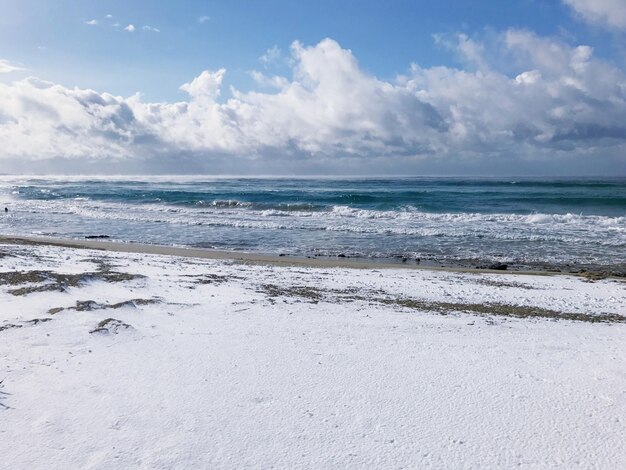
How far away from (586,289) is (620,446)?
26.9 ft

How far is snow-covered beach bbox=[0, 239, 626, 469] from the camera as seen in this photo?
9.48 ft

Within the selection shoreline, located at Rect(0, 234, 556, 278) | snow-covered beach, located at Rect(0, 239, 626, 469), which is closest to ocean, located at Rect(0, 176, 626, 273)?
shoreline, located at Rect(0, 234, 556, 278)

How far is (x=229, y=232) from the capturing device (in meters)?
22.0

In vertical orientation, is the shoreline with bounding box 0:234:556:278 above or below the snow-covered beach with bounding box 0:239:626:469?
below

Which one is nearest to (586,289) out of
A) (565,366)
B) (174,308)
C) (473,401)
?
(565,366)

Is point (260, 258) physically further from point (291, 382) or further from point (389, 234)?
point (291, 382)

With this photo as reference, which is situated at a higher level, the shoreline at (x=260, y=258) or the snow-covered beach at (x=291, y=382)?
the snow-covered beach at (x=291, y=382)

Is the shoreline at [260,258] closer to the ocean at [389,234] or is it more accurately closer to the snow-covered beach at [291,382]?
the ocean at [389,234]

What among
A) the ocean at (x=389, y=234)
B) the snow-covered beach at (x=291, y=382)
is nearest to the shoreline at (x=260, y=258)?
the ocean at (x=389, y=234)

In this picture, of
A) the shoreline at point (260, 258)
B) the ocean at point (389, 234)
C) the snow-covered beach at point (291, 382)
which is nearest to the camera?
the snow-covered beach at point (291, 382)

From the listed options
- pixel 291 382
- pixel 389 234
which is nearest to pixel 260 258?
pixel 389 234

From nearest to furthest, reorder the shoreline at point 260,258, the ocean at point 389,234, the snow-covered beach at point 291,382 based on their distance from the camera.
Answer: the snow-covered beach at point 291,382 < the shoreline at point 260,258 < the ocean at point 389,234

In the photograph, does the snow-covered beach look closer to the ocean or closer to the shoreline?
the shoreline

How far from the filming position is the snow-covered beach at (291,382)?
2.89 meters
